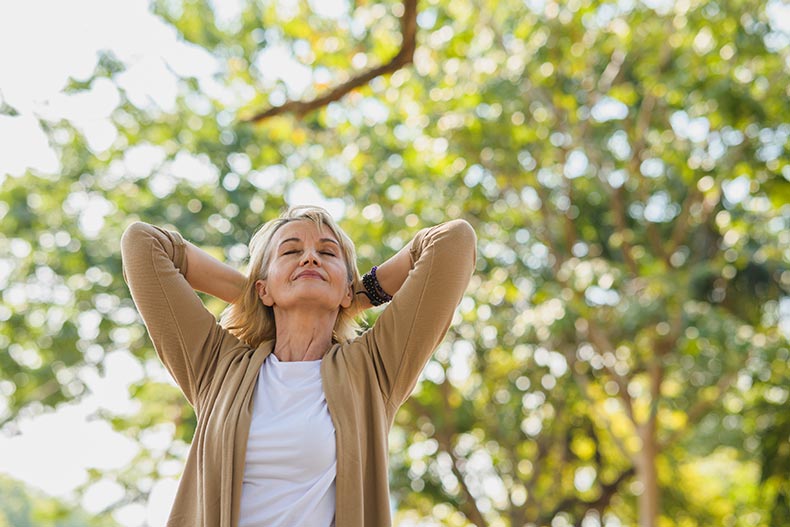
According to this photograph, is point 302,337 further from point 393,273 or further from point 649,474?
point 649,474

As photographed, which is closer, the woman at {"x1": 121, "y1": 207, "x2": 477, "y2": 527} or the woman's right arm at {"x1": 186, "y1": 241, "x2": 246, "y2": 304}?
the woman at {"x1": 121, "y1": 207, "x2": 477, "y2": 527}

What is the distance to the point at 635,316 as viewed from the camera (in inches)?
328

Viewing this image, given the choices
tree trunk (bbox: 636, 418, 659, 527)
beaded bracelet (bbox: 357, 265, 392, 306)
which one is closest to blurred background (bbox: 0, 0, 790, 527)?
tree trunk (bbox: 636, 418, 659, 527)

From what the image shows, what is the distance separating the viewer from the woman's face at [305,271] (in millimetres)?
2215

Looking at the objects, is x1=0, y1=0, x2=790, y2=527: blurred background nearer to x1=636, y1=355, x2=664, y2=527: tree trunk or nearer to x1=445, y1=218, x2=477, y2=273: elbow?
Result: x1=636, y1=355, x2=664, y2=527: tree trunk

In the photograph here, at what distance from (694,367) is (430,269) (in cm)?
783

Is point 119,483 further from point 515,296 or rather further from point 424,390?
point 515,296

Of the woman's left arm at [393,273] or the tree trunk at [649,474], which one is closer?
the woman's left arm at [393,273]

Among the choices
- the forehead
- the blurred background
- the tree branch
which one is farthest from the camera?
the blurred background

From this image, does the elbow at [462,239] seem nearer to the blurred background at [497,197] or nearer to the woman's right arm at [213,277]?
the woman's right arm at [213,277]

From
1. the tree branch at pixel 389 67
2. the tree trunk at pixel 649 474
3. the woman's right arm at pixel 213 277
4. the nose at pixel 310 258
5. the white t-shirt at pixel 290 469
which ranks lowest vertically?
the white t-shirt at pixel 290 469

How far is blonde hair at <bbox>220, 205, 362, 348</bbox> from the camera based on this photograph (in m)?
2.33

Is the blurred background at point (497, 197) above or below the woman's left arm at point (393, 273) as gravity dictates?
above

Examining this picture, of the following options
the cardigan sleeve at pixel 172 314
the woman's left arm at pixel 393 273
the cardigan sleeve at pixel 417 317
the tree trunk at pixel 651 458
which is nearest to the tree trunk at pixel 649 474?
the tree trunk at pixel 651 458
